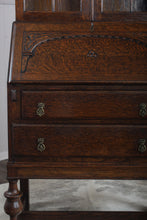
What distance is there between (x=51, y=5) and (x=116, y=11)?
39 centimetres

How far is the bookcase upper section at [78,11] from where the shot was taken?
1777 millimetres

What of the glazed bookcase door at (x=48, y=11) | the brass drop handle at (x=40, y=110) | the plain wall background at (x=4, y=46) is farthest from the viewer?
the plain wall background at (x=4, y=46)

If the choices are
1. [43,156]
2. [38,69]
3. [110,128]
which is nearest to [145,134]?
[110,128]

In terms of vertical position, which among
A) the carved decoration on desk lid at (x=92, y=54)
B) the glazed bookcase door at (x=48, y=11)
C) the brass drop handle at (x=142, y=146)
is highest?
the glazed bookcase door at (x=48, y=11)

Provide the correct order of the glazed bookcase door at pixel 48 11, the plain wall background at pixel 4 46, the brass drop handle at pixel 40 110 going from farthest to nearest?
the plain wall background at pixel 4 46 < the glazed bookcase door at pixel 48 11 < the brass drop handle at pixel 40 110

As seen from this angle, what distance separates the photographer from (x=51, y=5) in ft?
5.92

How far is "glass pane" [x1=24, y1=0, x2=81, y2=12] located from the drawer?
0.55m

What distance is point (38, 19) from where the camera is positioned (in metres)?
1.78

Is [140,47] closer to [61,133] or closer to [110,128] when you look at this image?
[110,128]

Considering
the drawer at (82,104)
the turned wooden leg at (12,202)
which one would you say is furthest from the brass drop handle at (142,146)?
the turned wooden leg at (12,202)

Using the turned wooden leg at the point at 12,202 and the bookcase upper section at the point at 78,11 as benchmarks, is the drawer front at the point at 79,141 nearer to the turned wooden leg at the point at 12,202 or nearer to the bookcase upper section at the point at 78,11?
the turned wooden leg at the point at 12,202

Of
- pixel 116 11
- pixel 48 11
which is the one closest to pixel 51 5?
pixel 48 11

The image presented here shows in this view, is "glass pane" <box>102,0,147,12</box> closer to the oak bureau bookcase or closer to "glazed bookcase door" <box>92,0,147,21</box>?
"glazed bookcase door" <box>92,0,147,21</box>

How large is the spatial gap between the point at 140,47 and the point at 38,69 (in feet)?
1.89
